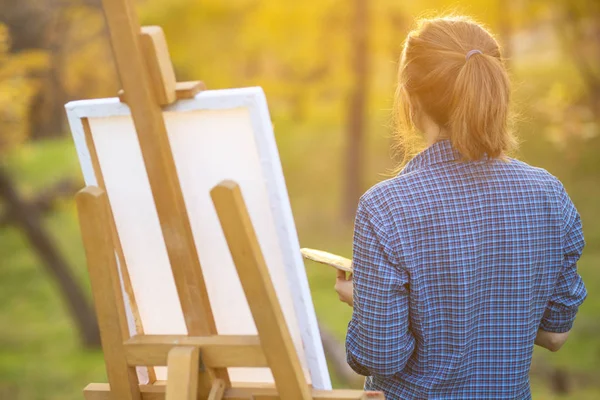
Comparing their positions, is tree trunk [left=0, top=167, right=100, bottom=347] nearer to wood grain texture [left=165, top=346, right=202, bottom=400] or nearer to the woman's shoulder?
wood grain texture [left=165, top=346, right=202, bottom=400]

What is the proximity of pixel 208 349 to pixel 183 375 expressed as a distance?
0.21 feet

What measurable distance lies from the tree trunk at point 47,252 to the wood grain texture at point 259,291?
448 centimetres

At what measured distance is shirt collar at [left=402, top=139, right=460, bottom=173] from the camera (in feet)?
4.55

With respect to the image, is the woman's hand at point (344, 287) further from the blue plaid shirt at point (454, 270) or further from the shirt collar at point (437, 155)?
the shirt collar at point (437, 155)

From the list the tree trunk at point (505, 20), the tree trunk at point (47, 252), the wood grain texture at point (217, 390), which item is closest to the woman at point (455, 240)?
the wood grain texture at point (217, 390)

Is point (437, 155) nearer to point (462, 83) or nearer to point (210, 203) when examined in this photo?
point (462, 83)

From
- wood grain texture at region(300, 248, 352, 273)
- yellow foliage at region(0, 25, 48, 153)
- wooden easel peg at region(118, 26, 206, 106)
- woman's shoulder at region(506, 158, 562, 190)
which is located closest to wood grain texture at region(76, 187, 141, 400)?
wooden easel peg at region(118, 26, 206, 106)

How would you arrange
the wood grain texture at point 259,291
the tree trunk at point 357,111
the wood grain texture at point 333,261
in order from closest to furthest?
the wood grain texture at point 259,291, the wood grain texture at point 333,261, the tree trunk at point 357,111

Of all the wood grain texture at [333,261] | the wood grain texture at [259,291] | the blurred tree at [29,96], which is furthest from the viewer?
the blurred tree at [29,96]

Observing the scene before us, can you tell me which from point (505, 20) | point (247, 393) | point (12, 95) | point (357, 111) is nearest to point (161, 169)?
point (247, 393)

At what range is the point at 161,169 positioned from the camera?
1.38 meters

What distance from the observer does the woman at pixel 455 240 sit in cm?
134

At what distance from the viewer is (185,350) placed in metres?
1.41

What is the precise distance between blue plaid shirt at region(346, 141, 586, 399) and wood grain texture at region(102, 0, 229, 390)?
29cm
